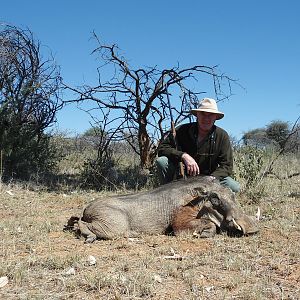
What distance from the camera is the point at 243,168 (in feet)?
29.6

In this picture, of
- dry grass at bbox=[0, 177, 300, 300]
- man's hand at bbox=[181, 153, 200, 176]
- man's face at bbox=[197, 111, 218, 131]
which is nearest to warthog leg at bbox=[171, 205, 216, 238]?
dry grass at bbox=[0, 177, 300, 300]

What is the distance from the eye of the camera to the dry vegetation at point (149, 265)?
3.66 metres

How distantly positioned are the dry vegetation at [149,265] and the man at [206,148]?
880 mm

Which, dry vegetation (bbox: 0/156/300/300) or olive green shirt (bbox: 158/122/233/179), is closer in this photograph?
dry vegetation (bbox: 0/156/300/300)

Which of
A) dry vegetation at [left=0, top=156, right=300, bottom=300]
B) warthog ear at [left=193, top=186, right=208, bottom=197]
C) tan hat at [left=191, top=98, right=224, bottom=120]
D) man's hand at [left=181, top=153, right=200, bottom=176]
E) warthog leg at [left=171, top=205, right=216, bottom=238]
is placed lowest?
dry vegetation at [left=0, top=156, right=300, bottom=300]

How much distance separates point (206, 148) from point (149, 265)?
8.75 feet

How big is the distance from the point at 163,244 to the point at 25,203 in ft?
10.8

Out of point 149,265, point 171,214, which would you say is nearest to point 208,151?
point 171,214

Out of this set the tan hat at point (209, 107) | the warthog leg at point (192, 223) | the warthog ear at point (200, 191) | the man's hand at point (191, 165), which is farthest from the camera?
the tan hat at point (209, 107)

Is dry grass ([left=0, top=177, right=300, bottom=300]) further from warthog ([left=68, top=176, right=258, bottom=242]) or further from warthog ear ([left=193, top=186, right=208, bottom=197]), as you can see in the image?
warthog ear ([left=193, top=186, right=208, bottom=197])

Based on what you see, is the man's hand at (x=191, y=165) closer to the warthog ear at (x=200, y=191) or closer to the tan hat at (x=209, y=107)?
the warthog ear at (x=200, y=191)

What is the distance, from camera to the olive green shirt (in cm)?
655

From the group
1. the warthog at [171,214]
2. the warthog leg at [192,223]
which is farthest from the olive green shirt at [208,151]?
the warthog leg at [192,223]

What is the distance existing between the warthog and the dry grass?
0.52 feet
